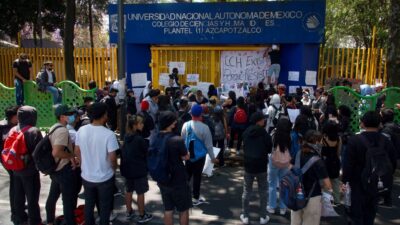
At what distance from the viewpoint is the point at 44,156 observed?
200 inches

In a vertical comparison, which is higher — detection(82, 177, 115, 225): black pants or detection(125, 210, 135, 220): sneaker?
detection(82, 177, 115, 225): black pants

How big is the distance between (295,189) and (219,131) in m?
3.89

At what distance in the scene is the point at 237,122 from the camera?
9.07 meters

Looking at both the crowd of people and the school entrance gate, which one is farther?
the school entrance gate

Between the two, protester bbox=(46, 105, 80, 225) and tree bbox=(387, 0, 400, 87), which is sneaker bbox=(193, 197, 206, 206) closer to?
protester bbox=(46, 105, 80, 225)

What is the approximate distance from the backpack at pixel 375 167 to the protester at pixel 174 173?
2091 mm

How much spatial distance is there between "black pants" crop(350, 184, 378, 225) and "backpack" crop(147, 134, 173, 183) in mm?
2239

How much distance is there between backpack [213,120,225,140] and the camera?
27.7ft

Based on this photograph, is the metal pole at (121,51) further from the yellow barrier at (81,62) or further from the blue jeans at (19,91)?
the yellow barrier at (81,62)

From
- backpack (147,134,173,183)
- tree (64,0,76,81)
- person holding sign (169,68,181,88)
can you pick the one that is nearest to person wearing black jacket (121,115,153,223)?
backpack (147,134,173,183)

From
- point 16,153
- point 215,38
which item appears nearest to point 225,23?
point 215,38

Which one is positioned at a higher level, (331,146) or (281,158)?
(331,146)

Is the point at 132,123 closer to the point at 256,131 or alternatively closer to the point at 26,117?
the point at 26,117

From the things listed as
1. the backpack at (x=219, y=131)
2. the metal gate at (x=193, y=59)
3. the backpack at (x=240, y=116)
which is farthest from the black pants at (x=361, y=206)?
the metal gate at (x=193, y=59)
